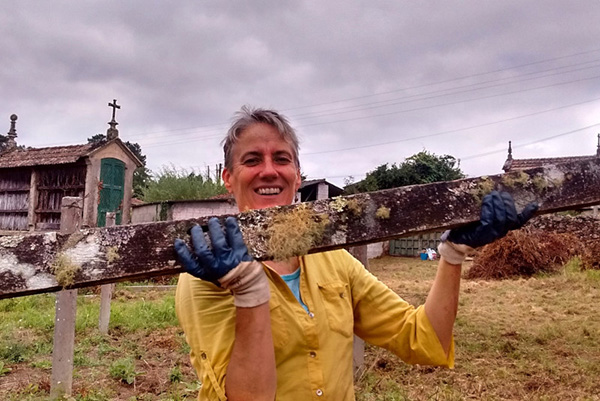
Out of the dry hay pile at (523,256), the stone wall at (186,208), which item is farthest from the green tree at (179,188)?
the dry hay pile at (523,256)

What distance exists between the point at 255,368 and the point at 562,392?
3984mm

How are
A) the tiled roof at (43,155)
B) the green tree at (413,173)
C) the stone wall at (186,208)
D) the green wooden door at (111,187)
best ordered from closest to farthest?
the tiled roof at (43,155)
the green wooden door at (111,187)
the stone wall at (186,208)
the green tree at (413,173)

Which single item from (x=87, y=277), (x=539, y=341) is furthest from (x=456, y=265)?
(x=539, y=341)

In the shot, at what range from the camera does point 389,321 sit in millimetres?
2195

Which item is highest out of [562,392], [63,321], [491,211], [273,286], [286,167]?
[286,167]

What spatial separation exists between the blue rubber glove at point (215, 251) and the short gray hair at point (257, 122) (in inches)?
30.3

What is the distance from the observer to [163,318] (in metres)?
7.80

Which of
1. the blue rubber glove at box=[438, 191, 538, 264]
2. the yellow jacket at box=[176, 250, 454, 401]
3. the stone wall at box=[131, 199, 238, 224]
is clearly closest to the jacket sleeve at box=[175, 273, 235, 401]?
the yellow jacket at box=[176, 250, 454, 401]

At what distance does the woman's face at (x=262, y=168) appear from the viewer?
2090mm

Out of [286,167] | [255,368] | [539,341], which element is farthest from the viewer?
[539,341]

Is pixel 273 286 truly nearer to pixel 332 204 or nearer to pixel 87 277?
pixel 332 204

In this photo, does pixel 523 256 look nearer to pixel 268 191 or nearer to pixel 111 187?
pixel 111 187

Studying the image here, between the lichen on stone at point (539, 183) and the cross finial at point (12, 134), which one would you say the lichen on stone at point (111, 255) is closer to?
the lichen on stone at point (539, 183)

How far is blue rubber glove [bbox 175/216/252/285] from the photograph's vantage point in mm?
1410
